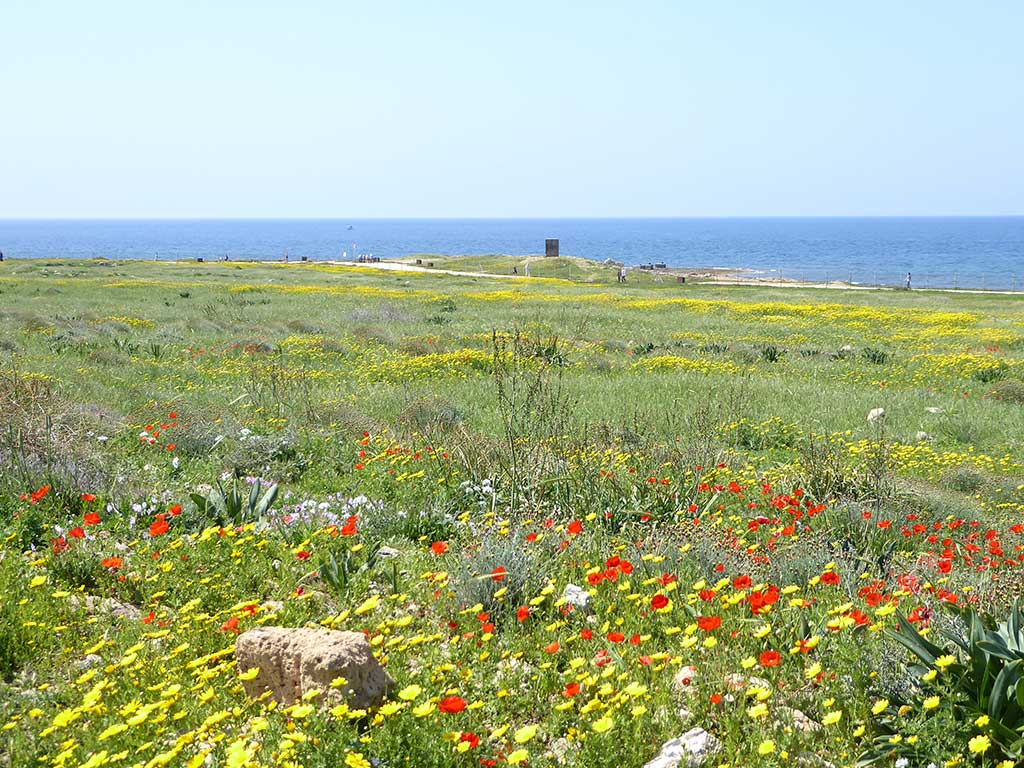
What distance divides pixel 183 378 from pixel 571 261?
53.8 m

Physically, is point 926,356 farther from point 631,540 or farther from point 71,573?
point 71,573

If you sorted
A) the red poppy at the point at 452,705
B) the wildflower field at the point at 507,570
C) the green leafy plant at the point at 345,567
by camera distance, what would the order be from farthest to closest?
the green leafy plant at the point at 345,567, the wildflower field at the point at 507,570, the red poppy at the point at 452,705

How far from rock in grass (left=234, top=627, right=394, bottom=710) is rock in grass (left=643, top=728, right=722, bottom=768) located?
48.4 inches

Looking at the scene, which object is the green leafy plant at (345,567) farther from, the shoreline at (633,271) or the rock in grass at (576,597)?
the shoreline at (633,271)

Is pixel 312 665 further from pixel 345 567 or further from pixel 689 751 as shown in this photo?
pixel 345 567

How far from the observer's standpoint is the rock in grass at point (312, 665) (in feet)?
11.9

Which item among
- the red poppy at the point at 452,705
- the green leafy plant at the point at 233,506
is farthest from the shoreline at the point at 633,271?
the red poppy at the point at 452,705

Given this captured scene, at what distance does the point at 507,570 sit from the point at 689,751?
1.89 m

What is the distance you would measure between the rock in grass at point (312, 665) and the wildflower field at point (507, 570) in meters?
0.09

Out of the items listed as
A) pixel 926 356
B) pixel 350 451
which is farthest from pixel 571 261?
pixel 350 451

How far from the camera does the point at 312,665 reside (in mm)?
3658

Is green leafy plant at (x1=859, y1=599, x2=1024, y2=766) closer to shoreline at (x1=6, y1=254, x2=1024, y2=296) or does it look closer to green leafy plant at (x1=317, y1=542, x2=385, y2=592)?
green leafy plant at (x1=317, y1=542, x2=385, y2=592)

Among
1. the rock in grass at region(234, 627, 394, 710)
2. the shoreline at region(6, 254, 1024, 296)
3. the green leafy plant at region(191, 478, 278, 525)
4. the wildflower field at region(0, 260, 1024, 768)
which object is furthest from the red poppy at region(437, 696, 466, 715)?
the shoreline at region(6, 254, 1024, 296)

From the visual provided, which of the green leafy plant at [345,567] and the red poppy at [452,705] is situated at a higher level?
the red poppy at [452,705]
